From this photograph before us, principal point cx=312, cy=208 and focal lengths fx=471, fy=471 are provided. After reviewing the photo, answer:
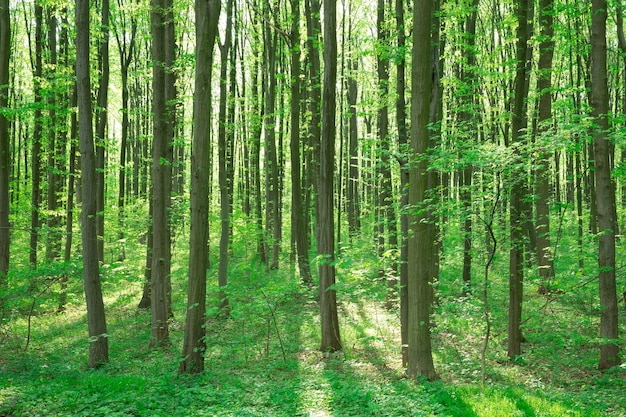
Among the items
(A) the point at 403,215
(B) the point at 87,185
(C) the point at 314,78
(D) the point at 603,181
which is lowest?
(A) the point at 403,215

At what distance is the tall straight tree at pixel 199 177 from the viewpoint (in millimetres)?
8539

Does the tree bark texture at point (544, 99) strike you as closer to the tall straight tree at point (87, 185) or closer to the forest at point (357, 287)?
the forest at point (357, 287)

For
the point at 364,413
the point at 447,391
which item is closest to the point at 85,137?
the point at 364,413

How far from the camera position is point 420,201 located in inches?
298

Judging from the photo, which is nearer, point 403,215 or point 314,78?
point 403,215

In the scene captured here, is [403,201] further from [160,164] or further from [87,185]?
[87,185]

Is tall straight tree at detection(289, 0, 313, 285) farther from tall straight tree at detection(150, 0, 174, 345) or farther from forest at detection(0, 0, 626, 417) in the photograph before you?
tall straight tree at detection(150, 0, 174, 345)

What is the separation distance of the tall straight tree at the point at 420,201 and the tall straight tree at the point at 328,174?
2.40 metres

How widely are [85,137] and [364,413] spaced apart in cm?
731

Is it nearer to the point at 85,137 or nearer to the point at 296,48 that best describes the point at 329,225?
the point at 296,48

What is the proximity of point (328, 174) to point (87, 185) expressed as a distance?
15.9 ft

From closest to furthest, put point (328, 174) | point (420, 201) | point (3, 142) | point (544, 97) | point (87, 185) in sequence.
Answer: point (420, 201), point (87, 185), point (328, 174), point (544, 97), point (3, 142)

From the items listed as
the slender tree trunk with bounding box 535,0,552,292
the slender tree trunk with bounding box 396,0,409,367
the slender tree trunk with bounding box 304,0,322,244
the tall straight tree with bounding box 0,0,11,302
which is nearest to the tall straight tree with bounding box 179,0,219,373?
Result: the slender tree trunk with bounding box 396,0,409,367

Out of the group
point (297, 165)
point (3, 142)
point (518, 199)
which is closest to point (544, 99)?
point (518, 199)
